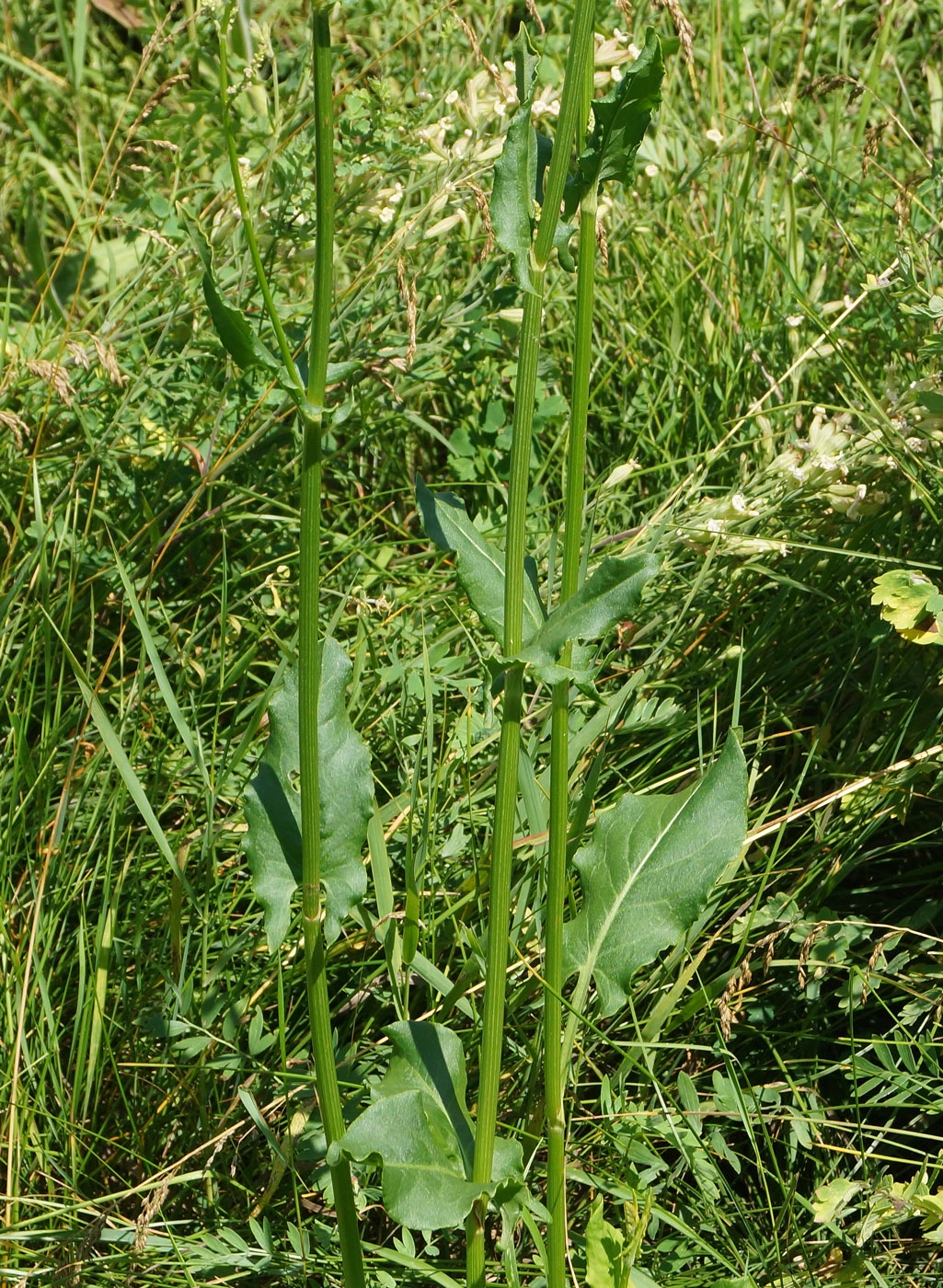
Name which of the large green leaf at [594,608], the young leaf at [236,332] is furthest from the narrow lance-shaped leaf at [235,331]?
the large green leaf at [594,608]

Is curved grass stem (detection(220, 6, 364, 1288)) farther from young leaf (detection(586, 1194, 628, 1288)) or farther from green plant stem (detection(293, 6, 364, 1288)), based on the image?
young leaf (detection(586, 1194, 628, 1288))

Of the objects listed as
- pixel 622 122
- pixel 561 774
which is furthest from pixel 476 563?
pixel 622 122

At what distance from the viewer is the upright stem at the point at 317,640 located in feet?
3.39

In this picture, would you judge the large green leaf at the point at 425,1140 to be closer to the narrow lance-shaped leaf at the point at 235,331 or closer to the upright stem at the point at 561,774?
the upright stem at the point at 561,774

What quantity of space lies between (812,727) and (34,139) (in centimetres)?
292

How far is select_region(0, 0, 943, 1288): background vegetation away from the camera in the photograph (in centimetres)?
160

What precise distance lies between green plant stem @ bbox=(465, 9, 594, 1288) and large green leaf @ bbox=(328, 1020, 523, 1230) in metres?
0.03

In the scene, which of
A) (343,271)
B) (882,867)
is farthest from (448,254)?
(882,867)

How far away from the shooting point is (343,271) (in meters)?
2.75

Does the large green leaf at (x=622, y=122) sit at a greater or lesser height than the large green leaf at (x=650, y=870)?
greater

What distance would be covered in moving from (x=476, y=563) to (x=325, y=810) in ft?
1.06

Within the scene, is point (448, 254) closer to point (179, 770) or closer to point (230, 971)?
point (179, 770)

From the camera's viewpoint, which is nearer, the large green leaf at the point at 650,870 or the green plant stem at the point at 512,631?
the green plant stem at the point at 512,631

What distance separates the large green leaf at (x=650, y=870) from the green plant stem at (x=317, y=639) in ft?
0.98
